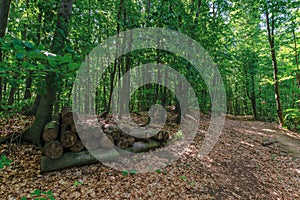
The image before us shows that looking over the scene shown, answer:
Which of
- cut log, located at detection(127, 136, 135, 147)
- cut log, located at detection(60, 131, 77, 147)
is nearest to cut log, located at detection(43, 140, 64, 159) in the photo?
cut log, located at detection(60, 131, 77, 147)

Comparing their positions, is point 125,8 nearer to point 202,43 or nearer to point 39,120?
point 202,43

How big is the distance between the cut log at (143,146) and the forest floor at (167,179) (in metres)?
1.01

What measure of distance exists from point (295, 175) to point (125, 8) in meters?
8.40

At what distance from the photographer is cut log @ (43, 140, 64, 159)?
11.6 ft

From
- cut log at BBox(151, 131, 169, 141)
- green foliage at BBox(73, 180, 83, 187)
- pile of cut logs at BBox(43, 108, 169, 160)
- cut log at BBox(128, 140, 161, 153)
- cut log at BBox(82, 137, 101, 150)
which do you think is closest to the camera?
green foliage at BBox(73, 180, 83, 187)

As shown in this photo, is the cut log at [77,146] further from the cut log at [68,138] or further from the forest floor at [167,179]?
the forest floor at [167,179]

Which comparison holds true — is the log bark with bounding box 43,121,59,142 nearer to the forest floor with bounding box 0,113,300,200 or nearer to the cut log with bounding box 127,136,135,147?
the forest floor with bounding box 0,113,300,200

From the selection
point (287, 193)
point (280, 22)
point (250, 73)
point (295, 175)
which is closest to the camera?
point (287, 193)

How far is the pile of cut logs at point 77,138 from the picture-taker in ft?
11.9

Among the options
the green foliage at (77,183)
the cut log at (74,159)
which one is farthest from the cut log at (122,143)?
the green foliage at (77,183)

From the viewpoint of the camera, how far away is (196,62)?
6613 mm

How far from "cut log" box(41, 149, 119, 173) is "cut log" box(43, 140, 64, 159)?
4.6 inches

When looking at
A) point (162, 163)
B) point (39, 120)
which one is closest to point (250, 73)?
point (162, 163)

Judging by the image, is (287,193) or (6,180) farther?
(287,193)
